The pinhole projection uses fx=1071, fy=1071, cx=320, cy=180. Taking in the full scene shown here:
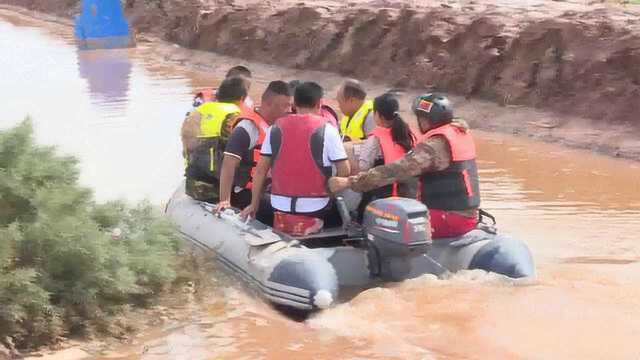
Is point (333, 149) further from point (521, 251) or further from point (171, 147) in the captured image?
point (171, 147)

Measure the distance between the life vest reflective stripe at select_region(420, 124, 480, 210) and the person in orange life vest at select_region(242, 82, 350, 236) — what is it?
0.59 meters

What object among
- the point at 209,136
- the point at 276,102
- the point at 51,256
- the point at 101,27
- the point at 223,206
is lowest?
the point at 101,27

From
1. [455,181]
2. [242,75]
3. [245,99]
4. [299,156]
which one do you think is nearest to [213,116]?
[245,99]

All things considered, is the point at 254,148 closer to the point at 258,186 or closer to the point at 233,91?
the point at 258,186

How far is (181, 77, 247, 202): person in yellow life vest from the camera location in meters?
8.45

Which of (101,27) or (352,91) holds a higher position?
(352,91)

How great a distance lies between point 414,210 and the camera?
22.5ft

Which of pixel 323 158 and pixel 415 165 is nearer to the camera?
pixel 415 165

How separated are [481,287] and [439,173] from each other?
84cm

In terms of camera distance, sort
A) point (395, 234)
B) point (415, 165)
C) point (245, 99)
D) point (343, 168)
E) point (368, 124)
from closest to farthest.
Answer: point (395, 234)
point (415, 165)
point (343, 168)
point (368, 124)
point (245, 99)

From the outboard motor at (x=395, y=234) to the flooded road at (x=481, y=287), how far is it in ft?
0.51

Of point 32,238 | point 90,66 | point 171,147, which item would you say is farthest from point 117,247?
point 90,66

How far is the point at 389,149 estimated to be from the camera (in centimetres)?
743

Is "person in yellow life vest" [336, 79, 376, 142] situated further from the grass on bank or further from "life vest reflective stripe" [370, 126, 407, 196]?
the grass on bank
